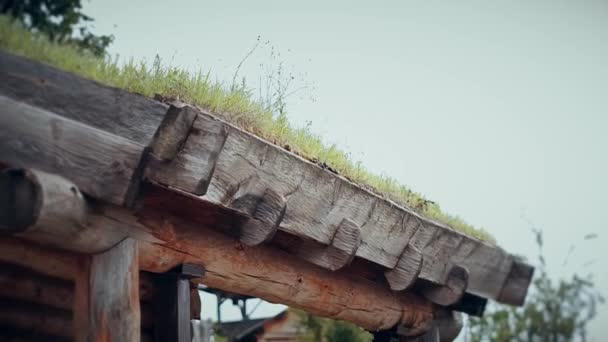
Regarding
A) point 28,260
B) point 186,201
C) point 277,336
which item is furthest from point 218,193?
point 277,336

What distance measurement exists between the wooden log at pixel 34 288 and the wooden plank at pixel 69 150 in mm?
914

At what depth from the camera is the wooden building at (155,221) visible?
2412mm

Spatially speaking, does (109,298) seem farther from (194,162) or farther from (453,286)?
(453,286)

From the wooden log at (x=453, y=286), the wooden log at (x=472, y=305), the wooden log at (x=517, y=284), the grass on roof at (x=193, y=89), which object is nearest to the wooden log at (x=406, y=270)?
the grass on roof at (x=193, y=89)

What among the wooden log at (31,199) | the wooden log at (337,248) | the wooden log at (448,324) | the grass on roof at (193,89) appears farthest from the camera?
the wooden log at (448,324)

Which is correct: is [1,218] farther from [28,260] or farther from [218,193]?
[218,193]

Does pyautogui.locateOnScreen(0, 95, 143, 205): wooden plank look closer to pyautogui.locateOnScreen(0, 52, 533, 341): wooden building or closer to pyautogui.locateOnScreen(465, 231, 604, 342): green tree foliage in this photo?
pyautogui.locateOnScreen(0, 52, 533, 341): wooden building

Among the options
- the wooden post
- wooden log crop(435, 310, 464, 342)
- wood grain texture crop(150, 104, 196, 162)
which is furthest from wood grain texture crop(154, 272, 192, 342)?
wooden log crop(435, 310, 464, 342)

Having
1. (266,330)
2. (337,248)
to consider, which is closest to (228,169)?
(337,248)

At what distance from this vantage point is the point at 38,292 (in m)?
3.27

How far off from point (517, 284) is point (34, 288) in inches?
168

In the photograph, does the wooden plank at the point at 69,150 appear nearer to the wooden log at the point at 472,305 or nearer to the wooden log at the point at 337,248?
the wooden log at the point at 337,248

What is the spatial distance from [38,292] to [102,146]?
1.14 m

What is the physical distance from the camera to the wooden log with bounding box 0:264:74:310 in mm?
3160
